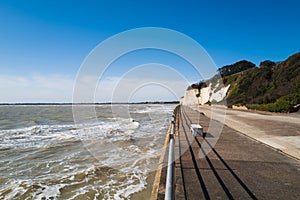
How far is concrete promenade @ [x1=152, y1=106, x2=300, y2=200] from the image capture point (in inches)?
142

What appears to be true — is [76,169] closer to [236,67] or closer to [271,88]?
[271,88]

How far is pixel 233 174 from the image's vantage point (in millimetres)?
4441

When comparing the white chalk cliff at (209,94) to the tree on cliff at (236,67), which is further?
the tree on cliff at (236,67)

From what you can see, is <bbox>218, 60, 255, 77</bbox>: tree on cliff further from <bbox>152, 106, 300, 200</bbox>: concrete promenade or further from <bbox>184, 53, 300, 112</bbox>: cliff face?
<bbox>152, 106, 300, 200</bbox>: concrete promenade

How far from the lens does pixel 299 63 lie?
3170 cm

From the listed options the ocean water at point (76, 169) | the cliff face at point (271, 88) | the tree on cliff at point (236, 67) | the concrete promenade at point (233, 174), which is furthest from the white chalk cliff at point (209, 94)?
the concrete promenade at point (233, 174)

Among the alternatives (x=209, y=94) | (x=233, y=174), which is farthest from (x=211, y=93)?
(x=233, y=174)

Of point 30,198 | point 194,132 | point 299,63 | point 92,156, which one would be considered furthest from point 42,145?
point 299,63

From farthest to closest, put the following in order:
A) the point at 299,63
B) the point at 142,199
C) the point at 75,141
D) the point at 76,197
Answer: the point at 299,63
the point at 75,141
the point at 76,197
the point at 142,199

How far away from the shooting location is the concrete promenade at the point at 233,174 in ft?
11.8

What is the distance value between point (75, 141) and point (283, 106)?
22578mm

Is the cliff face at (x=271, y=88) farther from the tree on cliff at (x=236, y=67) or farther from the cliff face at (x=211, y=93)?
the tree on cliff at (x=236, y=67)

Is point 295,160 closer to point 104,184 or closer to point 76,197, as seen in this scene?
point 104,184

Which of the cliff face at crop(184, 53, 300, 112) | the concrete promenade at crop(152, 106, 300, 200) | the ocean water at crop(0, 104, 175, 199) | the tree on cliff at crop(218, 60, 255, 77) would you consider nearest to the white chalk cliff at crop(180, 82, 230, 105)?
the cliff face at crop(184, 53, 300, 112)
